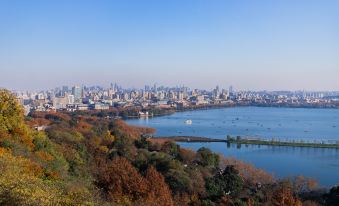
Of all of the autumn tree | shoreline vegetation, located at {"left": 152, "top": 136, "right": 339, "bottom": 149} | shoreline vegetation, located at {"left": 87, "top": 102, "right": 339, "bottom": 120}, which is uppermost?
the autumn tree

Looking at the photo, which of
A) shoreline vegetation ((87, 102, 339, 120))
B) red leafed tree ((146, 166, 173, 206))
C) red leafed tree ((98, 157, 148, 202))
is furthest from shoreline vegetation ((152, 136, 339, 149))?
shoreline vegetation ((87, 102, 339, 120))

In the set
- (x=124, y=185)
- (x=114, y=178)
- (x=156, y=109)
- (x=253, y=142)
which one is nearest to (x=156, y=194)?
(x=124, y=185)

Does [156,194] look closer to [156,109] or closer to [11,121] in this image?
[11,121]

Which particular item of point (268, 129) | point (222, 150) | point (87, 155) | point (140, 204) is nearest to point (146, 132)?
point (222, 150)

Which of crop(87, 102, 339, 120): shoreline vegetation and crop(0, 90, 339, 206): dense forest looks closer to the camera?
crop(0, 90, 339, 206): dense forest

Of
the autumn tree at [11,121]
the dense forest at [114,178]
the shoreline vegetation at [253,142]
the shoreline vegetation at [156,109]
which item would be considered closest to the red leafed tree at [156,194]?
the dense forest at [114,178]

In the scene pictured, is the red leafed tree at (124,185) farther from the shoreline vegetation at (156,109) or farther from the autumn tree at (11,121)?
the shoreline vegetation at (156,109)

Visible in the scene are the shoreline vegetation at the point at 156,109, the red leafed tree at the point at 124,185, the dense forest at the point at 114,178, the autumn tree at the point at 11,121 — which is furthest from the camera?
the shoreline vegetation at the point at 156,109

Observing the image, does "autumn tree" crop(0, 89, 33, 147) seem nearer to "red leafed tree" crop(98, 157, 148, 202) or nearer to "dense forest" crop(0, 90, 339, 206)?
"dense forest" crop(0, 90, 339, 206)
